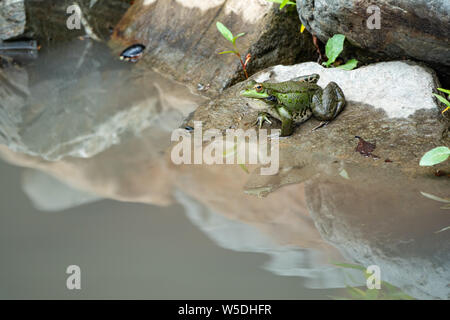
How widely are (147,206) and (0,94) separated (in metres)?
3.65

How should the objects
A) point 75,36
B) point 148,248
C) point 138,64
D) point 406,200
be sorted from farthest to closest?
point 75,36
point 138,64
point 406,200
point 148,248

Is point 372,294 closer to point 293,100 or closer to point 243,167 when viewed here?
point 243,167

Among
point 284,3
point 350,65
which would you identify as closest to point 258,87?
point 350,65

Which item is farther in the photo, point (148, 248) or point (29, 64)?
point (29, 64)

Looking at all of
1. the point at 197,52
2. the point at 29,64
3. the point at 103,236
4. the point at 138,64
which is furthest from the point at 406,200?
the point at 29,64

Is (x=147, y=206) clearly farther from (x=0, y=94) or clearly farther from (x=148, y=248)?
(x=0, y=94)

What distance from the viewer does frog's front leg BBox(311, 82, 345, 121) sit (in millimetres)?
4469

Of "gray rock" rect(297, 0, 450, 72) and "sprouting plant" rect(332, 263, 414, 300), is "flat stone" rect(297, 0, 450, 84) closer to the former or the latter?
"gray rock" rect(297, 0, 450, 72)

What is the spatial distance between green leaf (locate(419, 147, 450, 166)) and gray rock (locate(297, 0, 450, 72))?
1.27 metres

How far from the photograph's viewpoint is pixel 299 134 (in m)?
4.53

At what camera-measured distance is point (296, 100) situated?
446cm

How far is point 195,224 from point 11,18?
18.1 feet

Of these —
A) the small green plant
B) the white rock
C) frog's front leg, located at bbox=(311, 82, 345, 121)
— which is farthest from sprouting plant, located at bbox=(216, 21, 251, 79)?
frog's front leg, located at bbox=(311, 82, 345, 121)

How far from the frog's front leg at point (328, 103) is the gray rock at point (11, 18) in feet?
16.9
